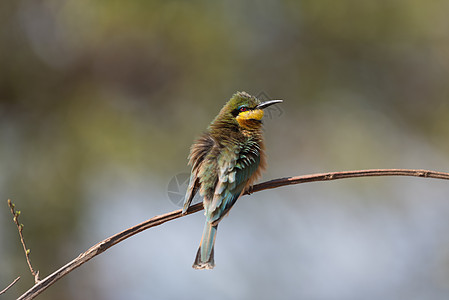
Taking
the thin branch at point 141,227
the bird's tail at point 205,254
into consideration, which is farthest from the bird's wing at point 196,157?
the thin branch at point 141,227

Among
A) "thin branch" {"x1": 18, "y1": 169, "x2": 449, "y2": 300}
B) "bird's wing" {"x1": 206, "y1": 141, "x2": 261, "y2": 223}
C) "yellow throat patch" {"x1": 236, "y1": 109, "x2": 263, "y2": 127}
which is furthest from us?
"yellow throat patch" {"x1": 236, "y1": 109, "x2": 263, "y2": 127}

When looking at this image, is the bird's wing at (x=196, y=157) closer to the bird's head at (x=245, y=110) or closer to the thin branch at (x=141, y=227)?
the bird's head at (x=245, y=110)

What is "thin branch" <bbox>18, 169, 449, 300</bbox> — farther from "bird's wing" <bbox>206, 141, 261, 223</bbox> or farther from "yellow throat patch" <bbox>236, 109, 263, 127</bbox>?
"yellow throat patch" <bbox>236, 109, 263, 127</bbox>

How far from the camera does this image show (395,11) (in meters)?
5.80

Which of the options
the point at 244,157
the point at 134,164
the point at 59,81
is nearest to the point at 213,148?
the point at 244,157

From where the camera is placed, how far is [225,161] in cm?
210

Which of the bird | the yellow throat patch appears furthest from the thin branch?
the yellow throat patch

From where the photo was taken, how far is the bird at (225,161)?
195cm

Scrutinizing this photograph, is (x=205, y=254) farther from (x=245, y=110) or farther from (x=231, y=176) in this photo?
(x=245, y=110)

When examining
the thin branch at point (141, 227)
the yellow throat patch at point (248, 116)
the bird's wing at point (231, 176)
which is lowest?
the thin branch at point (141, 227)

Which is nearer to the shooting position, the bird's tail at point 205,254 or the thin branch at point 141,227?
the thin branch at point 141,227

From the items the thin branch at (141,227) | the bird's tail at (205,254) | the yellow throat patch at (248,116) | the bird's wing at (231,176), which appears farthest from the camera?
Result: the yellow throat patch at (248,116)

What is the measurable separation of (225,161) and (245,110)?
0.30 m

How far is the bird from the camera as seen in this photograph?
1.95m
